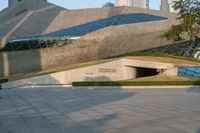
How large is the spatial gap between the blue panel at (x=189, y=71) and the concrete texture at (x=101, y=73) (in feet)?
1.43

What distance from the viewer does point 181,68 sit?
38250mm

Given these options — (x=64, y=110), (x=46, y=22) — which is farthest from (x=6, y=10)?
(x=64, y=110)

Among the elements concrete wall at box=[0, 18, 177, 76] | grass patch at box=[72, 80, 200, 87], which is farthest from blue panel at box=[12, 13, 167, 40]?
grass patch at box=[72, 80, 200, 87]

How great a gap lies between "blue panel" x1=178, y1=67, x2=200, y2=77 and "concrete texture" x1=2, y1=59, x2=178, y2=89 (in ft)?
1.43

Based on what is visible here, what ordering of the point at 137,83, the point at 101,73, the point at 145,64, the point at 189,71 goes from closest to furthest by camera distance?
the point at 137,83 → the point at 189,71 → the point at 101,73 → the point at 145,64

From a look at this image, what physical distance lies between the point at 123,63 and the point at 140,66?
163 centimetres

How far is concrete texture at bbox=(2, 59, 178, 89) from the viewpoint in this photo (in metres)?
38.4

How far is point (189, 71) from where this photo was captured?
126 ft

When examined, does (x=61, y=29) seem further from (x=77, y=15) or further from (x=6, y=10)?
(x=6, y=10)

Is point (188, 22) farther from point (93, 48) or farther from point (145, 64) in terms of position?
point (93, 48)

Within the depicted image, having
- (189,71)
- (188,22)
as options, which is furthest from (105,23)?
(188,22)

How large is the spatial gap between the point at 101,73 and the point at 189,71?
8055 millimetres

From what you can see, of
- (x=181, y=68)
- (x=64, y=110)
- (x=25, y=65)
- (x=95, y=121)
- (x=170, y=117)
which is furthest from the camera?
(x=25, y=65)

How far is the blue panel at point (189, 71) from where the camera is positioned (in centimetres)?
3825
